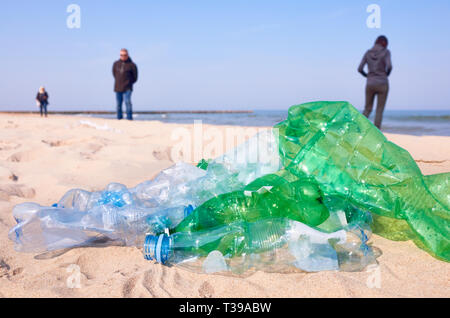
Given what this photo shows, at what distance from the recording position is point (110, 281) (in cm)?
103

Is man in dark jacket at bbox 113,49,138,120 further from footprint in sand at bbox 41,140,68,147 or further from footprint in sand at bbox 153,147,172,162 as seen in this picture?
footprint in sand at bbox 153,147,172,162

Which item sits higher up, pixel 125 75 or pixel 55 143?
pixel 125 75

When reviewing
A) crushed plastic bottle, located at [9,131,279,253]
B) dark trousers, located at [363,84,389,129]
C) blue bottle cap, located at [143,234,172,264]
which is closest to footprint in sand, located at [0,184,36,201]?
crushed plastic bottle, located at [9,131,279,253]

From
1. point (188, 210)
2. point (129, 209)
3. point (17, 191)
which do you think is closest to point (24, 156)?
point (17, 191)

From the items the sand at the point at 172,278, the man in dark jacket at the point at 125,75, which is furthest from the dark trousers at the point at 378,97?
the man in dark jacket at the point at 125,75

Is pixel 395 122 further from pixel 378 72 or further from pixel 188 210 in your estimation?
pixel 188 210

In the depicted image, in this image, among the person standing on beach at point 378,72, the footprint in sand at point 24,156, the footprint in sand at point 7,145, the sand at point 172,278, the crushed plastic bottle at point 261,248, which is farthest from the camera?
the person standing on beach at point 378,72

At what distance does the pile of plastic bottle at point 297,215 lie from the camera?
3.81 ft

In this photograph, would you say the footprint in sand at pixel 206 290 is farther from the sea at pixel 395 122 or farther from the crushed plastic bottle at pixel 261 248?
the sea at pixel 395 122

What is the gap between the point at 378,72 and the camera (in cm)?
482

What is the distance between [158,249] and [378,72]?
475 cm

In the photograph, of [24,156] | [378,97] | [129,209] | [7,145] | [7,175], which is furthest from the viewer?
[378,97]

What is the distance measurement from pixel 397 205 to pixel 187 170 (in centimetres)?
109
